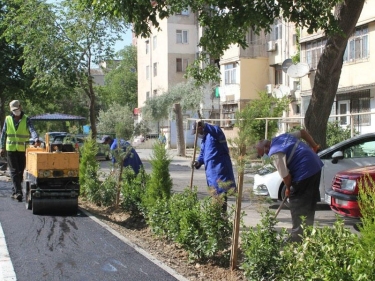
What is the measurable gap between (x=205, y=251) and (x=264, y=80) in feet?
115

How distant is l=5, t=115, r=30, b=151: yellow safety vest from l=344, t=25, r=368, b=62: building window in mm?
17275

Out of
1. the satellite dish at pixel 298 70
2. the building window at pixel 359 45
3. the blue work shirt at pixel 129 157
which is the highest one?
the building window at pixel 359 45

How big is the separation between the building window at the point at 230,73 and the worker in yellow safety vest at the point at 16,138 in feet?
99.5

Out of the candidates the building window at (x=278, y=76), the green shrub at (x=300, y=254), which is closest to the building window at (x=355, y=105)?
the building window at (x=278, y=76)

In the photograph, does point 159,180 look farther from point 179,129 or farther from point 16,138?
point 179,129

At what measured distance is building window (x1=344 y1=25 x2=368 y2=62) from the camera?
1004 inches

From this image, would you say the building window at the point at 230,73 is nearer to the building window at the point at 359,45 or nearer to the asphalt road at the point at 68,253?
the building window at the point at 359,45

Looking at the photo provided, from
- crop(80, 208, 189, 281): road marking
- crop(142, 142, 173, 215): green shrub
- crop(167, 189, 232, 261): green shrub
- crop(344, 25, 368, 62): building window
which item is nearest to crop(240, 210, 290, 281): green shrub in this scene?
crop(167, 189, 232, 261): green shrub

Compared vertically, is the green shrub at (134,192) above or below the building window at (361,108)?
below

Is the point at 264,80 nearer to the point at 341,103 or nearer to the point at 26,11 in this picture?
the point at 341,103

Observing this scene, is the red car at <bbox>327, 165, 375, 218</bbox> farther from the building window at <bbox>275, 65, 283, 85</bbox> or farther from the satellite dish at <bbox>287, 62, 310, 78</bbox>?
the building window at <bbox>275, 65, 283, 85</bbox>

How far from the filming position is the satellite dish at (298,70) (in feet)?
91.7

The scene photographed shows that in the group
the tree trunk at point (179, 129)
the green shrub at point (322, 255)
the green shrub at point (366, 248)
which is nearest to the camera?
the green shrub at point (366, 248)

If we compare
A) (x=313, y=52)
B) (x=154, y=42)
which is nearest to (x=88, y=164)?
(x=313, y=52)
